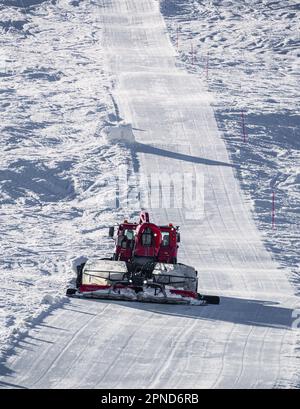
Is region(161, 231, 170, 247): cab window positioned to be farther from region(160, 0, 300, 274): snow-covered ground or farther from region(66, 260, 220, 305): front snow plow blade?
region(160, 0, 300, 274): snow-covered ground

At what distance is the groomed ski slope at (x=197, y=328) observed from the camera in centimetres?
1873

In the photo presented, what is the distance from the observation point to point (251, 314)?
23.3 metres

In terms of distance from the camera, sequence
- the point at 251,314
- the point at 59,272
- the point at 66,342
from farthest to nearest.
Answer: the point at 59,272
the point at 251,314
the point at 66,342

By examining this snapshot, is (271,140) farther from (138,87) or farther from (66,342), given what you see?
(66,342)

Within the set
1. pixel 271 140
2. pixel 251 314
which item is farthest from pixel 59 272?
pixel 271 140

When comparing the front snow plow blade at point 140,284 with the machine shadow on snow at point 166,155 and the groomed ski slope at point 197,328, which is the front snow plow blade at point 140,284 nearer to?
the groomed ski slope at point 197,328

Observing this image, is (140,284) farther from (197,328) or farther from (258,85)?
(258,85)

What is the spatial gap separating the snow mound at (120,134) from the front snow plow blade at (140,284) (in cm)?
1763


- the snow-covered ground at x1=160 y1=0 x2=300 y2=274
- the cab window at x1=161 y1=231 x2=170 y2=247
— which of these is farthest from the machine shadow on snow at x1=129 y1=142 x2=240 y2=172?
the cab window at x1=161 y1=231 x2=170 y2=247

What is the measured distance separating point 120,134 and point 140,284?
1861 cm

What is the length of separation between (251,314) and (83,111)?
2419cm

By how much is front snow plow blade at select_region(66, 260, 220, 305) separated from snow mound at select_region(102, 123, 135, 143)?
1763cm
